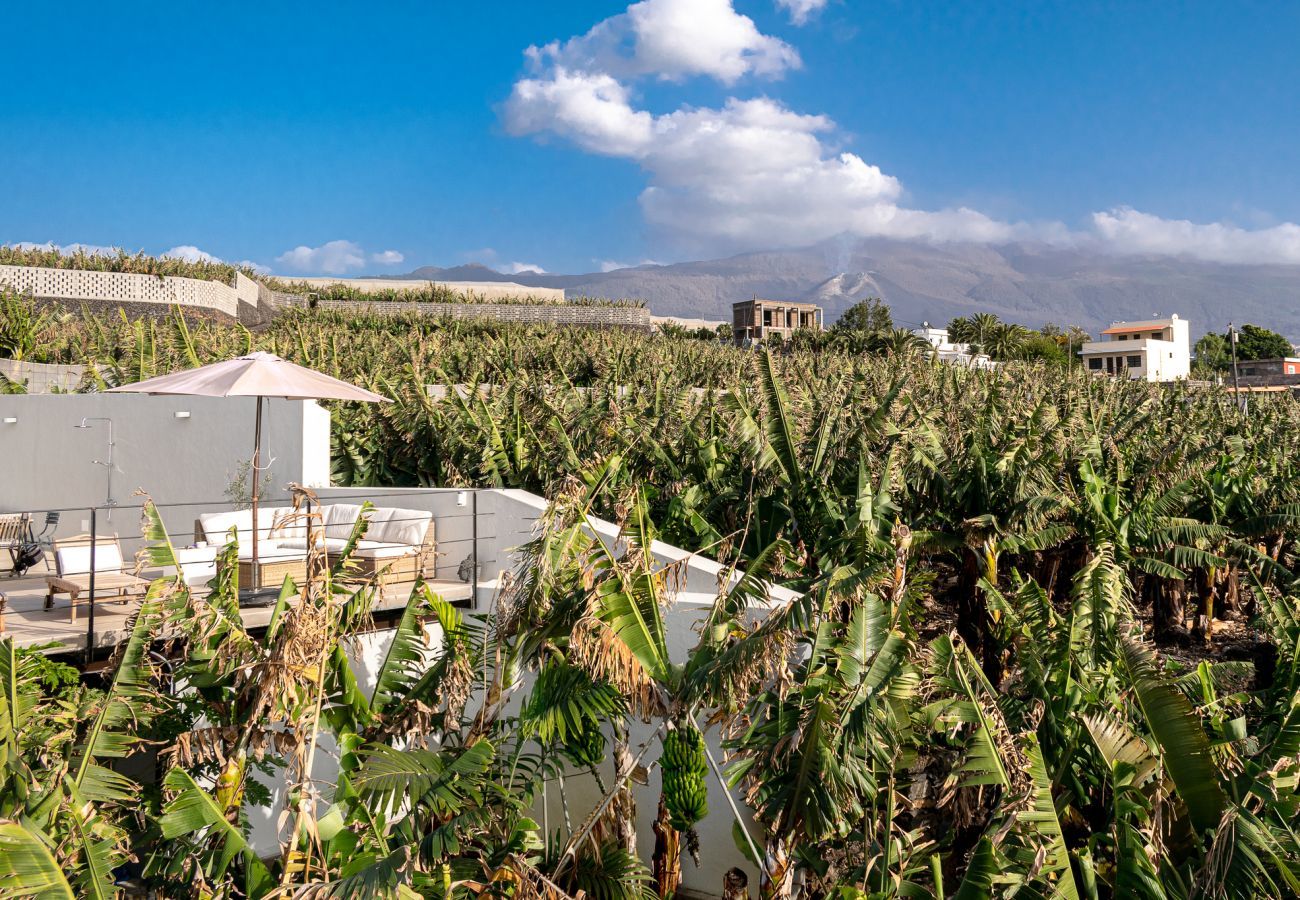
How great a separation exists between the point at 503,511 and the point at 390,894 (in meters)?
5.82

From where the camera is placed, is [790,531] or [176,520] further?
[176,520]

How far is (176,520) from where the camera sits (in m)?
13.0

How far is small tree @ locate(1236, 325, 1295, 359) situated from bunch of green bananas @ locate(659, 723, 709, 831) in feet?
350

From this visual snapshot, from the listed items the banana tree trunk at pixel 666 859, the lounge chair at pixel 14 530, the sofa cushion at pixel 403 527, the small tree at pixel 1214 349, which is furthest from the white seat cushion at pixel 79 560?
the small tree at pixel 1214 349

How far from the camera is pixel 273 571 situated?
9914mm

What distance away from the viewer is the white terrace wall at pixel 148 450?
12484mm

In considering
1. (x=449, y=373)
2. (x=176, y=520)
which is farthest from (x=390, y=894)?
(x=449, y=373)

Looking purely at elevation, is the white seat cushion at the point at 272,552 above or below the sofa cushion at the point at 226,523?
below

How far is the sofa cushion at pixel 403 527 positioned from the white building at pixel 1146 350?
3045 inches

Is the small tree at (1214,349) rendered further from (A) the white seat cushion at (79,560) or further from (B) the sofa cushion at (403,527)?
(A) the white seat cushion at (79,560)

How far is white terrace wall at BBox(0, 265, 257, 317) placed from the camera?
30188 mm

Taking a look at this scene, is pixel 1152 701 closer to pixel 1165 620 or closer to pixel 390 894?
pixel 390 894

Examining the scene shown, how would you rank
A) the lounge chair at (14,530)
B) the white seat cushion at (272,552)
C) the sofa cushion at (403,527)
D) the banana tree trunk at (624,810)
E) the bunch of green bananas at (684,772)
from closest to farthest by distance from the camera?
the bunch of green bananas at (684,772), the banana tree trunk at (624,810), the white seat cushion at (272,552), the sofa cushion at (403,527), the lounge chair at (14,530)

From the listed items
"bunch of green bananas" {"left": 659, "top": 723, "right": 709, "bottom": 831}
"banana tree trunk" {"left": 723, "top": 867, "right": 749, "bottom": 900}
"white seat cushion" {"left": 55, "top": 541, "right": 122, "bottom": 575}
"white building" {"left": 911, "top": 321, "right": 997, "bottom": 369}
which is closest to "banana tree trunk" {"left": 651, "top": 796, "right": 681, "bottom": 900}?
"banana tree trunk" {"left": 723, "top": 867, "right": 749, "bottom": 900}
